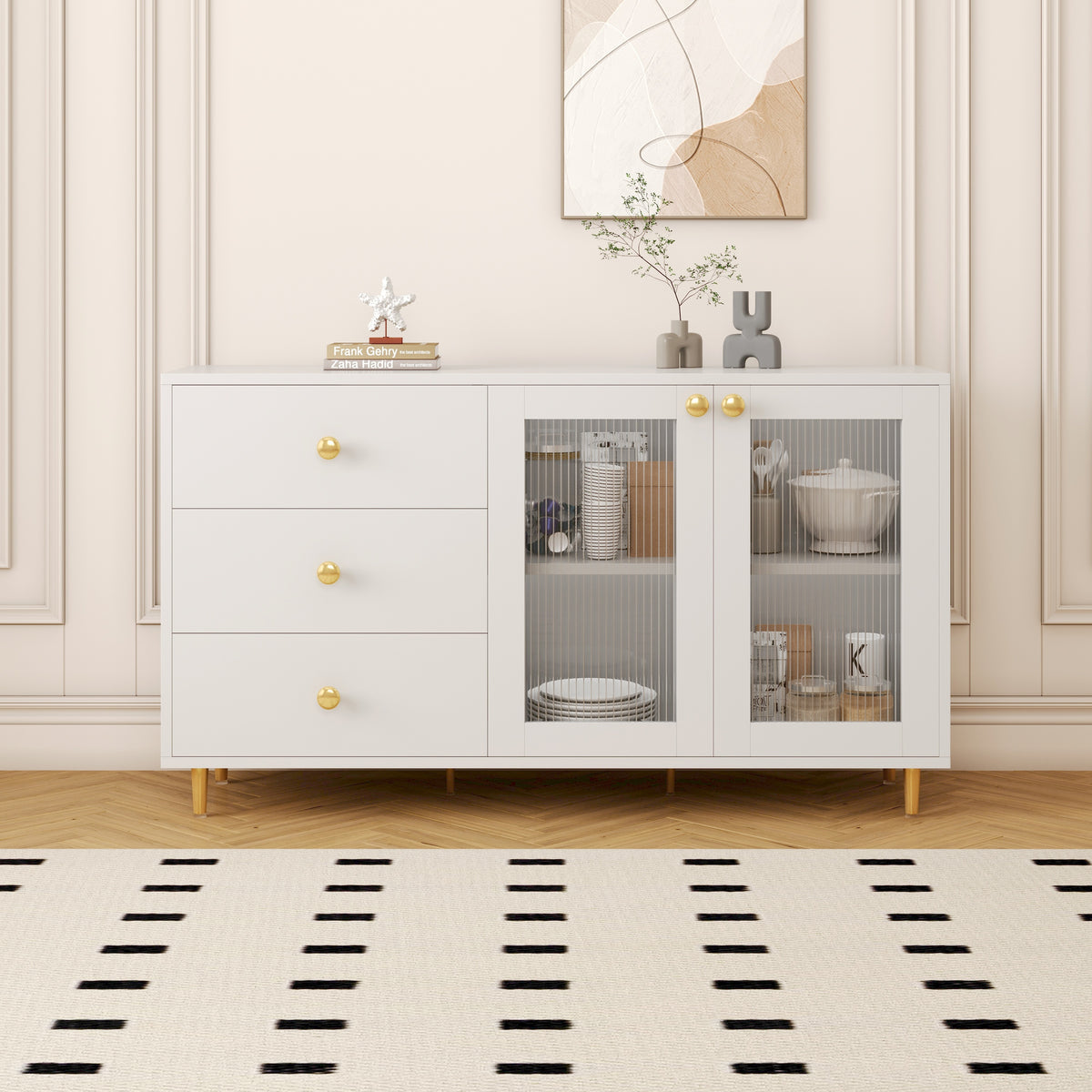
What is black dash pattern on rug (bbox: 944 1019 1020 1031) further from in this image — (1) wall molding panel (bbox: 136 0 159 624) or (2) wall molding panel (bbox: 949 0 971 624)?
(1) wall molding panel (bbox: 136 0 159 624)

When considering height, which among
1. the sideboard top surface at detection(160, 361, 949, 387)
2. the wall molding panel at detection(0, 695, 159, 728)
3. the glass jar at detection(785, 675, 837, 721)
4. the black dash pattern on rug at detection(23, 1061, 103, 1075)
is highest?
the sideboard top surface at detection(160, 361, 949, 387)

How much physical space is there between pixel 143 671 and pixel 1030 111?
2512 millimetres

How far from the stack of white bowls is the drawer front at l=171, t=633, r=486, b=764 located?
1.01 ft

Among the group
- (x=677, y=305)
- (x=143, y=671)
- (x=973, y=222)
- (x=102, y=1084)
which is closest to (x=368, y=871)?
(x=102, y=1084)

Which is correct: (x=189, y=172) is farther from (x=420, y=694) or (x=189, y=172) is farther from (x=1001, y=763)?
(x=1001, y=763)

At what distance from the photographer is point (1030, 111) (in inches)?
119

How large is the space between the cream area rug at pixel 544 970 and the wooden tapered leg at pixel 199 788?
231mm

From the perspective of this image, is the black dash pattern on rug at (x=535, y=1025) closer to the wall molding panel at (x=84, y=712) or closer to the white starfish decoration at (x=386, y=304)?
the white starfish decoration at (x=386, y=304)

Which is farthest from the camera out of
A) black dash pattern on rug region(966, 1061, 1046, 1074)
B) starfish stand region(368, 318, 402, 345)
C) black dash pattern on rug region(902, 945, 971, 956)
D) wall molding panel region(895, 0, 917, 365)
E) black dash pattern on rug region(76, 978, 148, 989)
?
wall molding panel region(895, 0, 917, 365)

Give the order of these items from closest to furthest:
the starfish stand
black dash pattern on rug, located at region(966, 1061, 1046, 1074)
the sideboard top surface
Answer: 1. black dash pattern on rug, located at region(966, 1061, 1046, 1074)
2. the sideboard top surface
3. the starfish stand

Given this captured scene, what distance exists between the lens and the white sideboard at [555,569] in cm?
261

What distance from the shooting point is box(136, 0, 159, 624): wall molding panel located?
3.01 metres

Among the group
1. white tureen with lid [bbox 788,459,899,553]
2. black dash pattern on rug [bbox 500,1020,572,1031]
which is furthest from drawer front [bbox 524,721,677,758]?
black dash pattern on rug [bbox 500,1020,572,1031]

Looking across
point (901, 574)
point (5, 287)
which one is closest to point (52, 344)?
point (5, 287)
